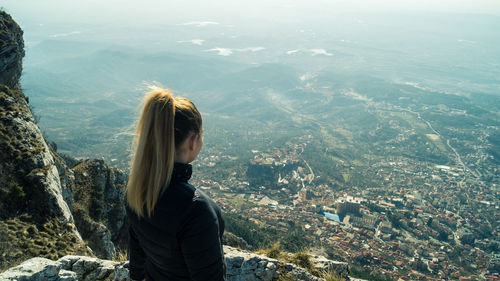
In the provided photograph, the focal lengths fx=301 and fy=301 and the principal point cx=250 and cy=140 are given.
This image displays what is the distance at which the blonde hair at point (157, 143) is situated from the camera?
5.50 feet

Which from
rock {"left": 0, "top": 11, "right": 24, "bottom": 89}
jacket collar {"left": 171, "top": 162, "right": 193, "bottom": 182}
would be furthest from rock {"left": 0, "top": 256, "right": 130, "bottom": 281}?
rock {"left": 0, "top": 11, "right": 24, "bottom": 89}

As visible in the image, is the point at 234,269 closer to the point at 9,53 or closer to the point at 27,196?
the point at 27,196

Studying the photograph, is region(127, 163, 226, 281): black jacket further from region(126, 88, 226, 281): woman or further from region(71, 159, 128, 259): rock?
region(71, 159, 128, 259): rock

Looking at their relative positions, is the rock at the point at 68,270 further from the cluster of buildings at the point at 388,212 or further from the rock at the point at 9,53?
the cluster of buildings at the point at 388,212

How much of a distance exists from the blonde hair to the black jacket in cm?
7

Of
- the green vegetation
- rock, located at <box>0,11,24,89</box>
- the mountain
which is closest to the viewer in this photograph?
the mountain

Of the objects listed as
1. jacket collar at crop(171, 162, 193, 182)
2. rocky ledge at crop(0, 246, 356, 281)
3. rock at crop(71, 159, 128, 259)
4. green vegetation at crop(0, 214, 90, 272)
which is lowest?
rock at crop(71, 159, 128, 259)

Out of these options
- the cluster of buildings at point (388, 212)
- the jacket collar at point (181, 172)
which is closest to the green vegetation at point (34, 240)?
the jacket collar at point (181, 172)

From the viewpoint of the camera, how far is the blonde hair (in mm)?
1678

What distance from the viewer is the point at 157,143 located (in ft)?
5.48

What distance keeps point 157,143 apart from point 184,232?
51cm

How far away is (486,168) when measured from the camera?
88.4 meters

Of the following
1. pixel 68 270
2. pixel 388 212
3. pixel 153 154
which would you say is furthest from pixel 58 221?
pixel 388 212

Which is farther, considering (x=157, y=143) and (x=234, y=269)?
(x=234, y=269)
